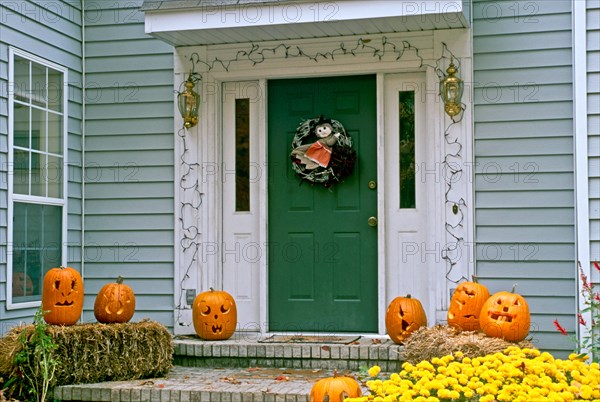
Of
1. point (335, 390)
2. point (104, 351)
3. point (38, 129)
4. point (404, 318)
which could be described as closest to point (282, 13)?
point (38, 129)

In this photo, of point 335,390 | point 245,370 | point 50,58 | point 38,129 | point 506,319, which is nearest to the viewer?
point 335,390

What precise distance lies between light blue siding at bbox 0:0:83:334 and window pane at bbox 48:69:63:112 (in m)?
0.11

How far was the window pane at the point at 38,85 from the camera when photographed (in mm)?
6648

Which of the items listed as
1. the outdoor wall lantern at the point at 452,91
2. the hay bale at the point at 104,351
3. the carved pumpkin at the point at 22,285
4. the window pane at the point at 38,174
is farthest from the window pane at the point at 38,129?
the outdoor wall lantern at the point at 452,91

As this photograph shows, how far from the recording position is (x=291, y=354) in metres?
6.27

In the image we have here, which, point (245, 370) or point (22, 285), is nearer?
point (245, 370)

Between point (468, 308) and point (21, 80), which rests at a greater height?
point (21, 80)

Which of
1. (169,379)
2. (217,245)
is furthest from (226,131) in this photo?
(169,379)

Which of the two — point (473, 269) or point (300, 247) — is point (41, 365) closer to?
point (300, 247)

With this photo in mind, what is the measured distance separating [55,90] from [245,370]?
2768 mm

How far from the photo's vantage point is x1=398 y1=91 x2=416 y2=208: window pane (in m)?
6.89

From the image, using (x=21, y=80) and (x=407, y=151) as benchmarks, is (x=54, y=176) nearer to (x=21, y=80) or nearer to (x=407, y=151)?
(x=21, y=80)

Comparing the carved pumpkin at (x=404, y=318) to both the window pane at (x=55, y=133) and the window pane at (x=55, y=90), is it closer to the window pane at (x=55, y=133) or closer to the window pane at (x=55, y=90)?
the window pane at (x=55, y=133)

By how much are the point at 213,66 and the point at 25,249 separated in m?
2.13
